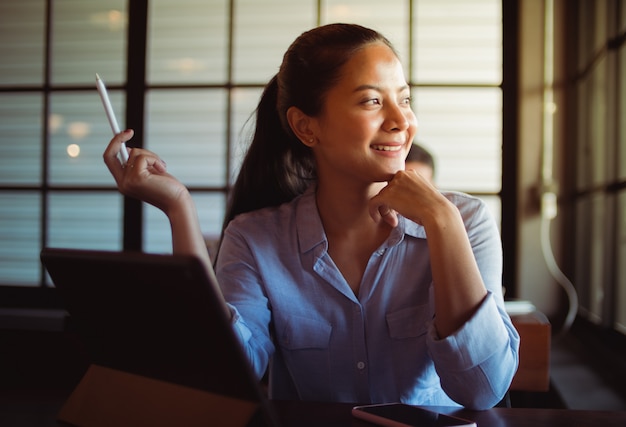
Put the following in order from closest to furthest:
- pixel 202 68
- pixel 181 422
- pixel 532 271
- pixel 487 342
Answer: pixel 181 422 → pixel 487 342 → pixel 532 271 → pixel 202 68

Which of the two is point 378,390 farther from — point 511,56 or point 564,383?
point 511,56

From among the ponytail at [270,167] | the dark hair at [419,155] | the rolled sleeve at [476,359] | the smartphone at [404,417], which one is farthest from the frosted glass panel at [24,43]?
the smartphone at [404,417]

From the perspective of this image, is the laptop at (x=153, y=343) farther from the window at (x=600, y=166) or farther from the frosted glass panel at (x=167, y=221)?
the frosted glass panel at (x=167, y=221)

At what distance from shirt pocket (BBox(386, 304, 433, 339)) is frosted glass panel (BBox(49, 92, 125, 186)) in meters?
2.62

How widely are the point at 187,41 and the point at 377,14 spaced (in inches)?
39.1

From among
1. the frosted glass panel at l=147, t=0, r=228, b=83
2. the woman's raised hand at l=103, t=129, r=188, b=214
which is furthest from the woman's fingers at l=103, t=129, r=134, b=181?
the frosted glass panel at l=147, t=0, r=228, b=83

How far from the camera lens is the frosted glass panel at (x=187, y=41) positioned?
11.4 ft

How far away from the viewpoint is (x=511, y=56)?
3139 millimetres

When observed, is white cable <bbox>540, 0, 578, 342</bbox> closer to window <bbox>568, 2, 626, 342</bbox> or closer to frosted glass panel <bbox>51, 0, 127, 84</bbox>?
window <bbox>568, 2, 626, 342</bbox>

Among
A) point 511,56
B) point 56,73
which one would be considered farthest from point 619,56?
point 56,73

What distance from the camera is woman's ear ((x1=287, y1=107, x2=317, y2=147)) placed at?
1437 millimetres

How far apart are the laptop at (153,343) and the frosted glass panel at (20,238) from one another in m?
3.05

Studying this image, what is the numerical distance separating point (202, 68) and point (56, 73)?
806 mm

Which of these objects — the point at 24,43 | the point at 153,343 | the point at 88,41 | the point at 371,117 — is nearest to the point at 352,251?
the point at 371,117
